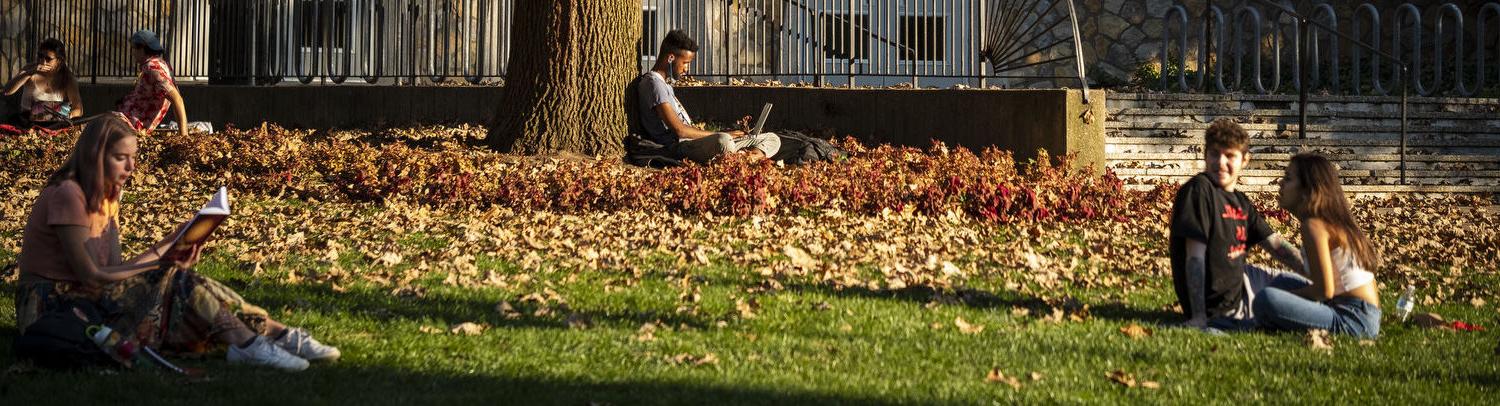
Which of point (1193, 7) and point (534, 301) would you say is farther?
point (1193, 7)

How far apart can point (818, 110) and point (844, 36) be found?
1033 millimetres

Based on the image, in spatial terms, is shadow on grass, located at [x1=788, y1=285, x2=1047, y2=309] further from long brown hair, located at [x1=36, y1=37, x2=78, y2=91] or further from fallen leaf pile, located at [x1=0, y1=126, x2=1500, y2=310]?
long brown hair, located at [x1=36, y1=37, x2=78, y2=91]

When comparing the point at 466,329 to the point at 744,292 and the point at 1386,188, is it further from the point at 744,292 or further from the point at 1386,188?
the point at 1386,188

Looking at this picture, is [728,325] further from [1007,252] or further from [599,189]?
[599,189]

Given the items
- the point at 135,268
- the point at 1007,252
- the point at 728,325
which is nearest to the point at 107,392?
the point at 135,268

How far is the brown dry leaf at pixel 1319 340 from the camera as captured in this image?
628 centimetres

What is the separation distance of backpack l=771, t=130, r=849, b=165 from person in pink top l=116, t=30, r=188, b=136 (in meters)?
5.55

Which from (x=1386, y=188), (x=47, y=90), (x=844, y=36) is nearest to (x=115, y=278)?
(x=844, y=36)

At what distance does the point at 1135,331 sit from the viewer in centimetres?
658

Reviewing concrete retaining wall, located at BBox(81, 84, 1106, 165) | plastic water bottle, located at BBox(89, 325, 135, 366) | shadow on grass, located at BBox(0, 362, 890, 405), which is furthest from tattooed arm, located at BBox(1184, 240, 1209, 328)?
concrete retaining wall, located at BBox(81, 84, 1106, 165)

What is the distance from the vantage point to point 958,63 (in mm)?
14750

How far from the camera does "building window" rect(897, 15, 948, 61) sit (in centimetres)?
1475

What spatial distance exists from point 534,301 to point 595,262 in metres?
1.44

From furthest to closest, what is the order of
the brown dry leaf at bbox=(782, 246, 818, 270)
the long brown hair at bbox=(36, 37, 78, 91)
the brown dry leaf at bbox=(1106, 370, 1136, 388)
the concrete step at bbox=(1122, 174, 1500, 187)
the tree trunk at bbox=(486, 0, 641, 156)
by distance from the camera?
the long brown hair at bbox=(36, 37, 78, 91) → the concrete step at bbox=(1122, 174, 1500, 187) → the tree trunk at bbox=(486, 0, 641, 156) → the brown dry leaf at bbox=(782, 246, 818, 270) → the brown dry leaf at bbox=(1106, 370, 1136, 388)
